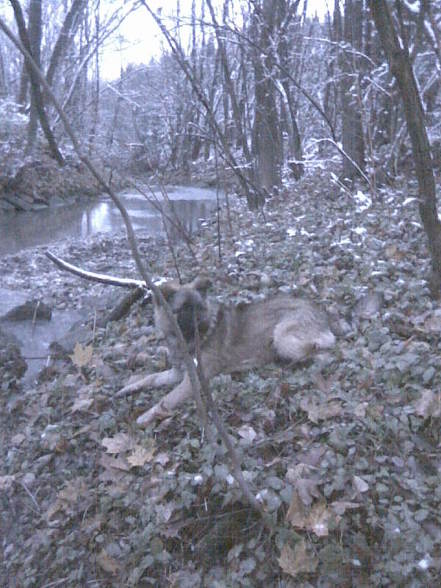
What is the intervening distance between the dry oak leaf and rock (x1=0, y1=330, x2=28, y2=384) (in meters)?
3.99

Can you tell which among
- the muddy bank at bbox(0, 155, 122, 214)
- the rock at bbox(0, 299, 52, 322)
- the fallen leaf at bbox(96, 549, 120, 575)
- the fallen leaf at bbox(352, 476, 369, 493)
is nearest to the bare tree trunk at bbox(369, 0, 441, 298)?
the fallen leaf at bbox(352, 476, 369, 493)

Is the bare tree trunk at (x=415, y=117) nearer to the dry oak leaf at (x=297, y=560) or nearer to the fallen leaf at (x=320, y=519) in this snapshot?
the fallen leaf at (x=320, y=519)

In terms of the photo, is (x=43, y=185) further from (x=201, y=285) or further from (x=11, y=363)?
(x=201, y=285)

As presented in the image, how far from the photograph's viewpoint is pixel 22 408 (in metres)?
5.78

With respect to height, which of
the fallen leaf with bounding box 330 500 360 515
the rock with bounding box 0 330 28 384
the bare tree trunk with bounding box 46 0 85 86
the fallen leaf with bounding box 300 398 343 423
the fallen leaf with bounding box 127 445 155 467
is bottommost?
the rock with bounding box 0 330 28 384

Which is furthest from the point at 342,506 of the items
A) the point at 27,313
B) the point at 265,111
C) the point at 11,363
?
the point at 265,111

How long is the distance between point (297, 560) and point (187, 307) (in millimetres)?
2562

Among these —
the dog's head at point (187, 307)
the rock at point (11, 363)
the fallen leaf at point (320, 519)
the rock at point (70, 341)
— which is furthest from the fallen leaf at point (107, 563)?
the rock at point (70, 341)

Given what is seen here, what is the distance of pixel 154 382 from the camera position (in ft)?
18.3

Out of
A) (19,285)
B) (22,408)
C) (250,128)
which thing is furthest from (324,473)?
(250,128)

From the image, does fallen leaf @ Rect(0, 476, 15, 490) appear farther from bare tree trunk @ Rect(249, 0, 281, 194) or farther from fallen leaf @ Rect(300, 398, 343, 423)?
bare tree trunk @ Rect(249, 0, 281, 194)

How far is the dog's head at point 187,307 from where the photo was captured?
5277 mm

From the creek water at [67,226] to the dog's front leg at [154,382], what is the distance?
1.49 m

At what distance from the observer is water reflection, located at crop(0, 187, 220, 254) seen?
15.9 meters
